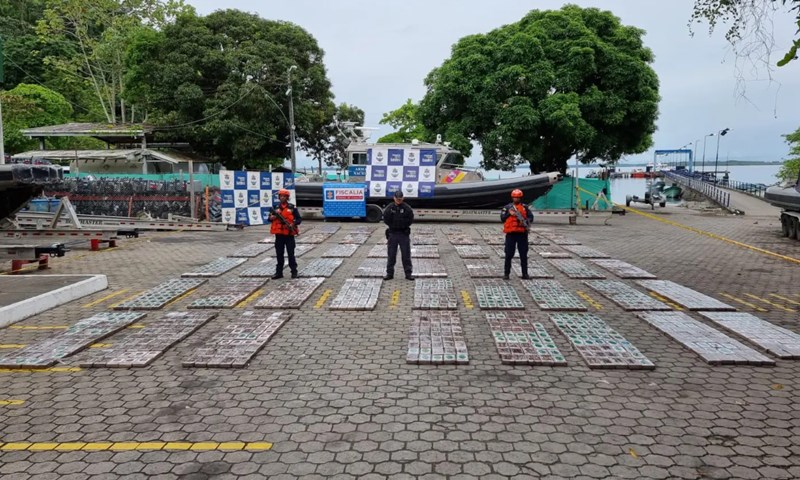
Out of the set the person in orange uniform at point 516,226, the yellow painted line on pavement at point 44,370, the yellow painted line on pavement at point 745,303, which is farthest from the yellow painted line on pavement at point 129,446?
the yellow painted line on pavement at point 745,303

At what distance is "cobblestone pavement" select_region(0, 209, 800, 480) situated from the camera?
3.42 meters

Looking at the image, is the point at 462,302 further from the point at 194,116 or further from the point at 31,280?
the point at 194,116

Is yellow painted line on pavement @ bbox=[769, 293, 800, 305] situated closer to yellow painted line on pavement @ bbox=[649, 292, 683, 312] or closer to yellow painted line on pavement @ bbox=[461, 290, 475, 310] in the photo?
yellow painted line on pavement @ bbox=[649, 292, 683, 312]

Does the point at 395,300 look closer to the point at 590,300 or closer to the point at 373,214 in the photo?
the point at 590,300

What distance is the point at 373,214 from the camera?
774 inches

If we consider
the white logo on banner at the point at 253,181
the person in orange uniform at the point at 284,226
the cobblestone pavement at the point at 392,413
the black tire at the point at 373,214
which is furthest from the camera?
the black tire at the point at 373,214

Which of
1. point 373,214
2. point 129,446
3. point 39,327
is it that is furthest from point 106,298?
point 373,214

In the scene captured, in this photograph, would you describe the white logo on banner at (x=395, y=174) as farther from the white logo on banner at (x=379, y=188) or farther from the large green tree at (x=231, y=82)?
the large green tree at (x=231, y=82)

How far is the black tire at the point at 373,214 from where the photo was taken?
64.3 ft

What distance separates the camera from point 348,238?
15.4m

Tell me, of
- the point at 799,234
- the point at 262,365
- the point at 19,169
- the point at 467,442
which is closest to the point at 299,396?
the point at 262,365

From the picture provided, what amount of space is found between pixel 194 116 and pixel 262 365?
26784 mm

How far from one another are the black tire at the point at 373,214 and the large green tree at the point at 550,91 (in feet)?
19.0

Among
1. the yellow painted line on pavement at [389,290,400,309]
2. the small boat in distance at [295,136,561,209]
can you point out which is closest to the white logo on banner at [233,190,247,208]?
the small boat in distance at [295,136,561,209]
